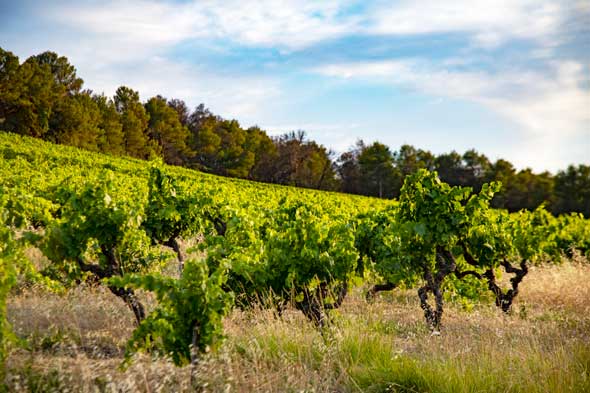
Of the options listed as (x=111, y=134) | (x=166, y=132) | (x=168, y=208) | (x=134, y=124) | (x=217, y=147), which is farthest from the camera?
(x=217, y=147)

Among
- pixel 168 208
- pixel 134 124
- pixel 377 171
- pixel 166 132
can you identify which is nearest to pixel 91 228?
pixel 168 208

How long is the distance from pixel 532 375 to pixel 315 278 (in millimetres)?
2555

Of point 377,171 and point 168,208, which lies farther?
point 377,171

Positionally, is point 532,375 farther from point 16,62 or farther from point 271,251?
point 16,62

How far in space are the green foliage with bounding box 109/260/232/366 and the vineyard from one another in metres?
0.01

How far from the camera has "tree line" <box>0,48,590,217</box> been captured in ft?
136

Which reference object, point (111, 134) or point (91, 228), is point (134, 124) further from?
point (91, 228)

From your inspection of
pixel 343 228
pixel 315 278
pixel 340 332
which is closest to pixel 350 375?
pixel 340 332

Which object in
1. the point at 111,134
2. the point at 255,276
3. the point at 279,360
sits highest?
the point at 111,134

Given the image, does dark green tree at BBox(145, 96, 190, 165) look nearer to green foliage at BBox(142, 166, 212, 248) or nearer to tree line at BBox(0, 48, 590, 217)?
tree line at BBox(0, 48, 590, 217)

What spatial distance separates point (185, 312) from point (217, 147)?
58.2 metres

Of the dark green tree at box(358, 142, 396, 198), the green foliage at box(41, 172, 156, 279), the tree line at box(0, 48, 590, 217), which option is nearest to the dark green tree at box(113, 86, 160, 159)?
the tree line at box(0, 48, 590, 217)

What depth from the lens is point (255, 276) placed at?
591 cm

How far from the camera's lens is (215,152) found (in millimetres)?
Result: 60875
